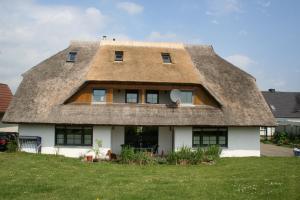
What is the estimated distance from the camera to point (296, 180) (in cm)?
1579

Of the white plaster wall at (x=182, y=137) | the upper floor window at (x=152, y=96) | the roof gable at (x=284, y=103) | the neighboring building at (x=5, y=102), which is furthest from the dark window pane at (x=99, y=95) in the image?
the roof gable at (x=284, y=103)

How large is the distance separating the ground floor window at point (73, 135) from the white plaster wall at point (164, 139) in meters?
4.82

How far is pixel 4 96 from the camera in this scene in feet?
139

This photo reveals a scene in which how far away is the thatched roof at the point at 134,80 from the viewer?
24969 mm

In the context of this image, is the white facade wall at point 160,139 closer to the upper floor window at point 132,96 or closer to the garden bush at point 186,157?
the upper floor window at point 132,96

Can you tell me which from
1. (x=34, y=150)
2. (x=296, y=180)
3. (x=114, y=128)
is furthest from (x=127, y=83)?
(x=296, y=180)

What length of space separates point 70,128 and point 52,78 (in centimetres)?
434

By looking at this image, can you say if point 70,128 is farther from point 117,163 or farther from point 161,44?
point 161,44

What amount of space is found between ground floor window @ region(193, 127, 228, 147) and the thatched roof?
1048mm

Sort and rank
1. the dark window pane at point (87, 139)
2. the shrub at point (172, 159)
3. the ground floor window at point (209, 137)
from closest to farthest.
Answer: the shrub at point (172, 159) → the dark window pane at point (87, 139) → the ground floor window at point (209, 137)

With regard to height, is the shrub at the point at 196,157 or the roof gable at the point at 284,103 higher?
the roof gable at the point at 284,103

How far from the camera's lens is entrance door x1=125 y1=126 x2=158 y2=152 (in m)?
26.7

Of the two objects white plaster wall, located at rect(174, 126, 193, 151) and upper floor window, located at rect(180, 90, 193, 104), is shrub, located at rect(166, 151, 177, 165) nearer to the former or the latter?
white plaster wall, located at rect(174, 126, 193, 151)

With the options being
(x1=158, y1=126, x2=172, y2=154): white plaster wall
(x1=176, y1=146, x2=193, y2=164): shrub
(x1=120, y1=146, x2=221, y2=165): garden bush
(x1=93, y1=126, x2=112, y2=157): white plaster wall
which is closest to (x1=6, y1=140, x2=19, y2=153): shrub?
(x1=93, y1=126, x2=112, y2=157): white plaster wall
